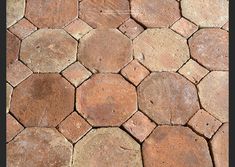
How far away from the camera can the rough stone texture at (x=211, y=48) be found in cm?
268

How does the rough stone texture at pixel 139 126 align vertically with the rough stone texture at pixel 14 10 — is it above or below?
below

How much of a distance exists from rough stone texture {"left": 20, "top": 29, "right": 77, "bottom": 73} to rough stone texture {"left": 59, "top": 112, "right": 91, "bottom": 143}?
0.42m

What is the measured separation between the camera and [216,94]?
2512 mm

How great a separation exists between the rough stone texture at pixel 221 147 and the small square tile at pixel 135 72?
65 cm

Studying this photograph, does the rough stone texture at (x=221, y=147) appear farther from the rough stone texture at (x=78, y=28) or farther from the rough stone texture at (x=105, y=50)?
the rough stone texture at (x=78, y=28)

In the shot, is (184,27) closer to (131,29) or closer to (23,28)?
(131,29)

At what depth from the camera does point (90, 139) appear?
2.29 meters

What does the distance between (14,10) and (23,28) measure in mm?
223

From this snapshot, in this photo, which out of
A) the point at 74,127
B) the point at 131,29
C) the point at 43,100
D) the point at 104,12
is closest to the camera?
the point at 74,127

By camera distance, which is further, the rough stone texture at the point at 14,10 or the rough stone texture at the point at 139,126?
the rough stone texture at the point at 14,10

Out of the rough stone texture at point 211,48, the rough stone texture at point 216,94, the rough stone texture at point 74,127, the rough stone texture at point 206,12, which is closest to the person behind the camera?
the rough stone texture at point 74,127

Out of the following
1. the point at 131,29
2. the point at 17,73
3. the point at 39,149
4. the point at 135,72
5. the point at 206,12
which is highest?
the point at 206,12

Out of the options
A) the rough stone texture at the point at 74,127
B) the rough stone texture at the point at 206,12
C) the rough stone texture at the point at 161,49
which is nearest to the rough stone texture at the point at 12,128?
the rough stone texture at the point at 74,127

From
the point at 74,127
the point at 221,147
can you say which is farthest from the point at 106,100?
the point at 221,147
